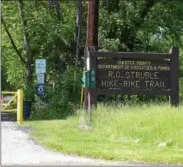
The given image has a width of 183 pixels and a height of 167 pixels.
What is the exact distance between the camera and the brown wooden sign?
1838 centimetres

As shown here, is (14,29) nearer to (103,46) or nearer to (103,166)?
(103,46)

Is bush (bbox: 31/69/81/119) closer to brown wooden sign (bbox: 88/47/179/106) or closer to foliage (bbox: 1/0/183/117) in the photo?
foliage (bbox: 1/0/183/117)

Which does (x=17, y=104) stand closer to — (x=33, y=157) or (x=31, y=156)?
(x=31, y=156)

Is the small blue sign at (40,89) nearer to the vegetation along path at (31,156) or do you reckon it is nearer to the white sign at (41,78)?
the white sign at (41,78)

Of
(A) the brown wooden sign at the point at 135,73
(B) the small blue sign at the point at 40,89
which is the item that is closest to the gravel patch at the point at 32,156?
(A) the brown wooden sign at the point at 135,73

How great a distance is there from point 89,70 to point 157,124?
4.81m

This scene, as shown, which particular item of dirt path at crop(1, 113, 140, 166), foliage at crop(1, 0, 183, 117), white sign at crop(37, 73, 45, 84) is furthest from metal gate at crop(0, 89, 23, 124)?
dirt path at crop(1, 113, 140, 166)

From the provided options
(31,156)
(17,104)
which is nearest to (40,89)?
(17,104)

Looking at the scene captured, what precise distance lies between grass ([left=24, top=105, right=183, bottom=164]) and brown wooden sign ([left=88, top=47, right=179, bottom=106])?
1245mm

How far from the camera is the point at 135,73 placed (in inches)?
733

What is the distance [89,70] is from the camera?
59.4 feet

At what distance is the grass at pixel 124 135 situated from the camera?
11.0 m

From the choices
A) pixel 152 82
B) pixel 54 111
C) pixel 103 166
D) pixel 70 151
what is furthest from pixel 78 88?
pixel 103 166

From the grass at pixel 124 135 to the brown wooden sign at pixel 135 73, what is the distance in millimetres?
1245
